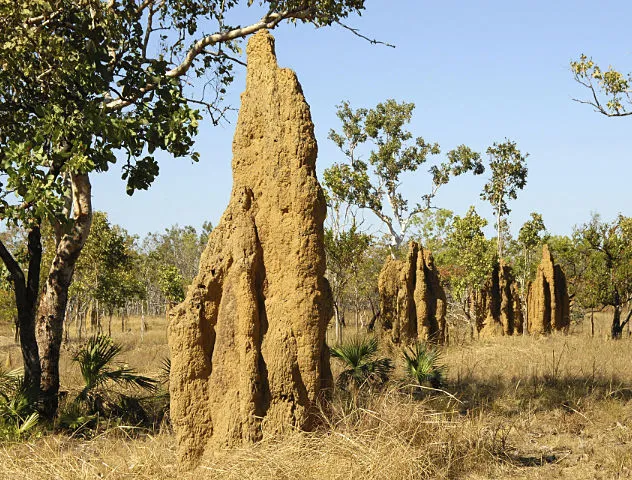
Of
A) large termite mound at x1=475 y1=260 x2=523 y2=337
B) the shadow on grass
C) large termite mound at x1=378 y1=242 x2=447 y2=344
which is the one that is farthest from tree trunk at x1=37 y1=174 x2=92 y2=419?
large termite mound at x1=475 y1=260 x2=523 y2=337

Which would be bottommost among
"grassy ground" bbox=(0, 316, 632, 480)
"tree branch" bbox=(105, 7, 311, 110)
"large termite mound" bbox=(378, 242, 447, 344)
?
"grassy ground" bbox=(0, 316, 632, 480)

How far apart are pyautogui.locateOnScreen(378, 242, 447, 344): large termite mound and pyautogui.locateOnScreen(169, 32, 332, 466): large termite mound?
11412 mm

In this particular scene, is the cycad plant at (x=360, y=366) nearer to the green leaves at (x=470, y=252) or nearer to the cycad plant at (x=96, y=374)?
the cycad plant at (x=96, y=374)

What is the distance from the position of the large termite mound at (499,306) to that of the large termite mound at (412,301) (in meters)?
5.85

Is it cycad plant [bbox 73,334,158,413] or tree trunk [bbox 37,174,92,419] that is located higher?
tree trunk [bbox 37,174,92,419]

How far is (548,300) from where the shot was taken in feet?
75.8

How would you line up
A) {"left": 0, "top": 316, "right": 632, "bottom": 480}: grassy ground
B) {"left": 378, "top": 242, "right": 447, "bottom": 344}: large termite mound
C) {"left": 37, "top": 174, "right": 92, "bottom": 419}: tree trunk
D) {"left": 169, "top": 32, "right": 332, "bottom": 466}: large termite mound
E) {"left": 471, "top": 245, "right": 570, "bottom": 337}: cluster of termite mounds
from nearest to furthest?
{"left": 0, "top": 316, "right": 632, "bottom": 480}: grassy ground, {"left": 169, "top": 32, "right": 332, "bottom": 466}: large termite mound, {"left": 37, "top": 174, "right": 92, "bottom": 419}: tree trunk, {"left": 378, "top": 242, "right": 447, "bottom": 344}: large termite mound, {"left": 471, "top": 245, "right": 570, "bottom": 337}: cluster of termite mounds

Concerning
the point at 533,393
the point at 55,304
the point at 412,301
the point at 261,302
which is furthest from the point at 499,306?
the point at 261,302

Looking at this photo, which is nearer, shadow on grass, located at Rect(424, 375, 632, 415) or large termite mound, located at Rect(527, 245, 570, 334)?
shadow on grass, located at Rect(424, 375, 632, 415)

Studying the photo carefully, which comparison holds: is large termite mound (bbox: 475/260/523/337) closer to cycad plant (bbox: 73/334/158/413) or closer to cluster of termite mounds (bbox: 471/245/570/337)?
cluster of termite mounds (bbox: 471/245/570/337)

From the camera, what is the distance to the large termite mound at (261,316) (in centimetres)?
650

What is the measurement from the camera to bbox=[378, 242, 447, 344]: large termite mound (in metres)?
18.1

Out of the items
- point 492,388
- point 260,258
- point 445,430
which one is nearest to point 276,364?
point 260,258

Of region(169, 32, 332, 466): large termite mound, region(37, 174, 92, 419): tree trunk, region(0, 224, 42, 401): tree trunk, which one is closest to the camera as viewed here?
region(169, 32, 332, 466): large termite mound
